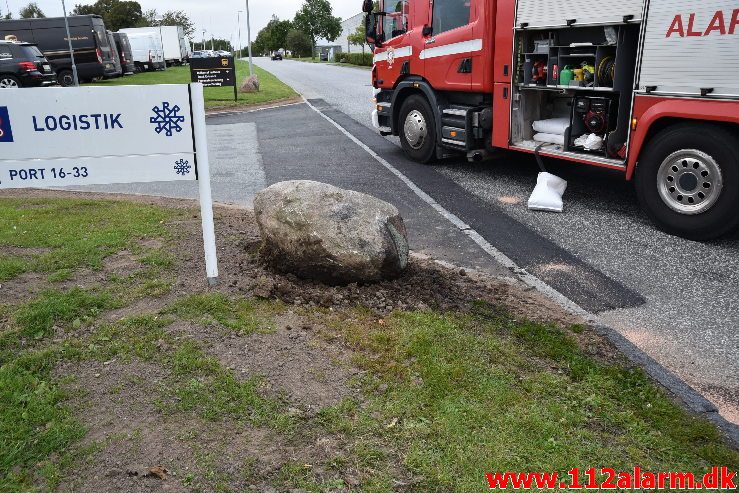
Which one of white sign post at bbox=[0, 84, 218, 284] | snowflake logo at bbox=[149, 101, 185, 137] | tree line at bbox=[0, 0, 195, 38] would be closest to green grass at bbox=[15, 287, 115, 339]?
white sign post at bbox=[0, 84, 218, 284]

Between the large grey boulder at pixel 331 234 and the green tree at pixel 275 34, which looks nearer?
the large grey boulder at pixel 331 234

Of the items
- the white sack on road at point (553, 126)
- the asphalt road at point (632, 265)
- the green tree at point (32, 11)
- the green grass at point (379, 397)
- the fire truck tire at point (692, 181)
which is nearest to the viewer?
the green grass at point (379, 397)

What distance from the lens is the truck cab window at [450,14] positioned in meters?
9.03

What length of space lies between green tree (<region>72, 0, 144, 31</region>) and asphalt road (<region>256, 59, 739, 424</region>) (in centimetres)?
7075

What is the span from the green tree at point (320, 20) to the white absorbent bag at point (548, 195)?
311 feet

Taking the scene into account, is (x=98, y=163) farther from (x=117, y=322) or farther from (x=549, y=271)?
(x=549, y=271)

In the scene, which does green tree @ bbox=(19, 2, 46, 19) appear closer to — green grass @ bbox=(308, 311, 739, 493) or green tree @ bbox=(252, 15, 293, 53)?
green tree @ bbox=(252, 15, 293, 53)

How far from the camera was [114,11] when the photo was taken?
7019 centimetres

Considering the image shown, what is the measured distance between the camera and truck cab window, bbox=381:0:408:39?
34.6ft

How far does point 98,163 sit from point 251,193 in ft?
14.0

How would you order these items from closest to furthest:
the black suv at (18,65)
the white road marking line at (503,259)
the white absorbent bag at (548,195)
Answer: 1. the white road marking line at (503,259)
2. the white absorbent bag at (548,195)
3. the black suv at (18,65)

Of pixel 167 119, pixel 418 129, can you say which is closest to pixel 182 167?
pixel 167 119

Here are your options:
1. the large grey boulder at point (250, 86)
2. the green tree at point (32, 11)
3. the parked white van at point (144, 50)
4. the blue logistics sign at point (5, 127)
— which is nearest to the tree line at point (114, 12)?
the green tree at point (32, 11)

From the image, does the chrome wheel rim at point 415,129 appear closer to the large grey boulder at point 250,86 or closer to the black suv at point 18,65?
the large grey boulder at point 250,86
